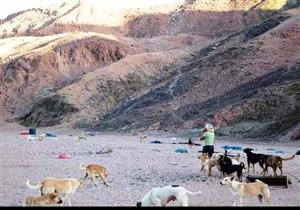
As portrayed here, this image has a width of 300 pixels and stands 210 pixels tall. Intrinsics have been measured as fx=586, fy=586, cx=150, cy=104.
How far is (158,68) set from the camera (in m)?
86.0

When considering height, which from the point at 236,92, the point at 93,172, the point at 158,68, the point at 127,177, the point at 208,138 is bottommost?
the point at 127,177

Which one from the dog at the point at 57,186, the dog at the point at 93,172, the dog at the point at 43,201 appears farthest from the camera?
the dog at the point at 93,172

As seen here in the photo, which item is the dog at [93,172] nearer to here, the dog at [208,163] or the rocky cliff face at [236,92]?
the dog at [208,163]

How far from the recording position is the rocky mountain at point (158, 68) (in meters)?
55.6

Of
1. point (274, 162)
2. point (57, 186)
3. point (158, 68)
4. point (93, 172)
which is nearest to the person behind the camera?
point (57, 186)

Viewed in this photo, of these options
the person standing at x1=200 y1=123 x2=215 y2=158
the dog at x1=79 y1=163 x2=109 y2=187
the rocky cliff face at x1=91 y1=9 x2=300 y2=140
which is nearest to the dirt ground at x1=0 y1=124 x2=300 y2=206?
the dog at x1=79 y1=163 x2=109 y2=187

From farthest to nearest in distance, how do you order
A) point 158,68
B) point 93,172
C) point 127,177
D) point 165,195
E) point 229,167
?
point 158,68
point 127,177
point 229,167
point 93,172
point 165,195

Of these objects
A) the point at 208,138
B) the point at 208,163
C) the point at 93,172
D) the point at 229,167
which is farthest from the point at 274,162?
the point at 93,172

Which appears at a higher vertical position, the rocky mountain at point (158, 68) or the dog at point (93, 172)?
the rocky mountain at point (158, 68)

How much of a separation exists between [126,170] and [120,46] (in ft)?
246

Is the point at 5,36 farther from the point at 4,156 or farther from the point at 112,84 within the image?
the point at 4,156

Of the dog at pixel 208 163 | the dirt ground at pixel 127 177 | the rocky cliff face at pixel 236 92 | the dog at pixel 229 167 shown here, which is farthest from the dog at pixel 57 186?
the rocky cliff face at pixel 236 92

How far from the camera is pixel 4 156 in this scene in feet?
94.1

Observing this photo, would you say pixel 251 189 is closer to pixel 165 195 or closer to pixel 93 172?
pixel 165 195
